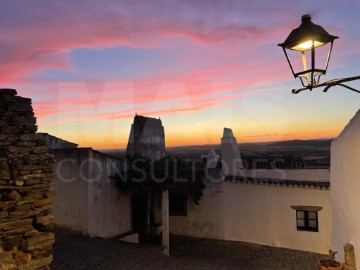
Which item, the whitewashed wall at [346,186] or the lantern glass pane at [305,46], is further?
the whitewashed wall at [346,186]

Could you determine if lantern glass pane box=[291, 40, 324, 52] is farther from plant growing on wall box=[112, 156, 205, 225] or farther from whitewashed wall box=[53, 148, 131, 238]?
plant growing on wall box=[112, 156, 205, 225]

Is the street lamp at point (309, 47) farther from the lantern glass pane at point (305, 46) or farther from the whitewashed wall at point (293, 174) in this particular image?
the whitewashed wall at point (293, 174)

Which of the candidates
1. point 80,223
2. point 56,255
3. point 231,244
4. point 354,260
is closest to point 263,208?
point 231,244

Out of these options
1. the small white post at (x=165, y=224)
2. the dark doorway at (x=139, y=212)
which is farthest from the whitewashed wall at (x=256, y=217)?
the small white post at (x=165, y=224)

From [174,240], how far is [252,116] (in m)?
6.84

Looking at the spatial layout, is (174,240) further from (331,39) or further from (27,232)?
(331,39)

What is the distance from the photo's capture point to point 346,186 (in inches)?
205

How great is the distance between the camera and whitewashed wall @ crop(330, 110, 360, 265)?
15.8ft

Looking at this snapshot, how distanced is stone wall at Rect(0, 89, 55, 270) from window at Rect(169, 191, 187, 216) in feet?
36.7

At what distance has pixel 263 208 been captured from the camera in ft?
48.5

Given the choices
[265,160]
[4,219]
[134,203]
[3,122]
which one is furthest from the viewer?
[265,160]

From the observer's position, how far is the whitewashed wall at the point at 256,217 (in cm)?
1366

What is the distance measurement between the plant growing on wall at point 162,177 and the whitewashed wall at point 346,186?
9.05m

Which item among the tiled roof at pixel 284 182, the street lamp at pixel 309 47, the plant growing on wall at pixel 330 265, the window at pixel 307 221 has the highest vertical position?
the street lamp at pixel 309 47
